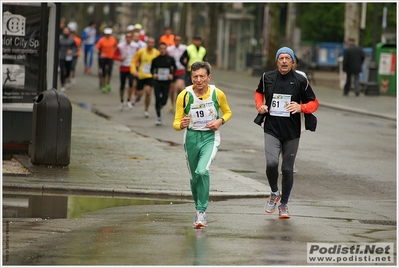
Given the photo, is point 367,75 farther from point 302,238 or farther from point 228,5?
point 302,238

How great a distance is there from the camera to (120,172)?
1319 centimetres

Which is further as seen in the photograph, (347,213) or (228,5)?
(228,5)

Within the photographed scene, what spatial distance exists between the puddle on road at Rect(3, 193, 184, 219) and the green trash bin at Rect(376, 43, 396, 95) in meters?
21.9

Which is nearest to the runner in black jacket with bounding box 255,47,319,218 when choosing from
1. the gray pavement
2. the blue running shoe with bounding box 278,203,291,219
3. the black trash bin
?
the blue running shoe with bounding box 278,203,291,219

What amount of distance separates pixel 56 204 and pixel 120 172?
246 centimetres

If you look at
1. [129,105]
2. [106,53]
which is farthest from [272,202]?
[106,53]

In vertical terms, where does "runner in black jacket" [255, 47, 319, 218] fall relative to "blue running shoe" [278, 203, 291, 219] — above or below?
above

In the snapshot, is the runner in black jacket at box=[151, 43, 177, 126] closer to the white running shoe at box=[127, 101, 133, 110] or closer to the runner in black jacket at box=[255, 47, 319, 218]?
the white running shoe at box=[127, 101, 133, 110]

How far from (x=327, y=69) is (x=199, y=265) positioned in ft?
152

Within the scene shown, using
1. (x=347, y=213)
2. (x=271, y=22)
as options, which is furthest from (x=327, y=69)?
(x=347, y=213)

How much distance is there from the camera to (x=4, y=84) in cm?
1463

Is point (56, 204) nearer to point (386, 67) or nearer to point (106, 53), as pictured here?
point (106, 53)

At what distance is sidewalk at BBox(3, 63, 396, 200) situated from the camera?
11.6m

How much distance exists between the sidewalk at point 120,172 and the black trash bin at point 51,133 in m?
0.14
